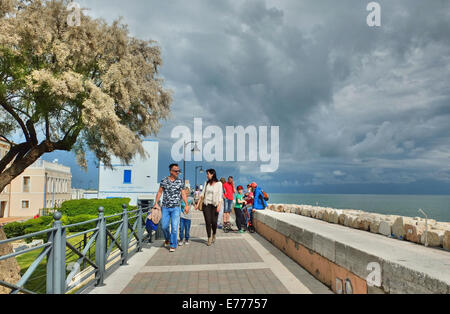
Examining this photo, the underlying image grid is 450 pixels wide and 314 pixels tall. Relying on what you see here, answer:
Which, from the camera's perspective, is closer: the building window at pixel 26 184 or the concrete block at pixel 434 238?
the concrete block at pixel 434 238

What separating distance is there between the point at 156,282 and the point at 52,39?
30.4 feet

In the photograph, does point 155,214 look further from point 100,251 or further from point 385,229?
point 385,229

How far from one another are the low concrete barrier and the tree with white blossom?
309 inches

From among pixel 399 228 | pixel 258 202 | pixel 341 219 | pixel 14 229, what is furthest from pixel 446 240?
pixel 14 229

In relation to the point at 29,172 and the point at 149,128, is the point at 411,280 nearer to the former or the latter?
the point at 149,128

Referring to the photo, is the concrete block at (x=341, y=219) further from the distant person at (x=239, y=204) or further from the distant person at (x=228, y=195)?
the distant person at (x=228, y=195)

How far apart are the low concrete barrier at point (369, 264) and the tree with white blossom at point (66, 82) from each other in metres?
7.86

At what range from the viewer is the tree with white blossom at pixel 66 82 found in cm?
1037

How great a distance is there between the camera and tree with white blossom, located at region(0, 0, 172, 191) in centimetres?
1037

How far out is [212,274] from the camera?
6.00 meters

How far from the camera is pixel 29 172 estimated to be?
212ft

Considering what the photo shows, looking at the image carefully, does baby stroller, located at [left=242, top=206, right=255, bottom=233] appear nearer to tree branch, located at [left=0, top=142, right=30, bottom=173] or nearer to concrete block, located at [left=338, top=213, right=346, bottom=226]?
concrete block, located at [left=338, top=213, right=346, bottom=226]

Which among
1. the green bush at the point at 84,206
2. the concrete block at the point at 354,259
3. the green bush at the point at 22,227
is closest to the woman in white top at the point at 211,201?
the concrete block at the point at 354,259
